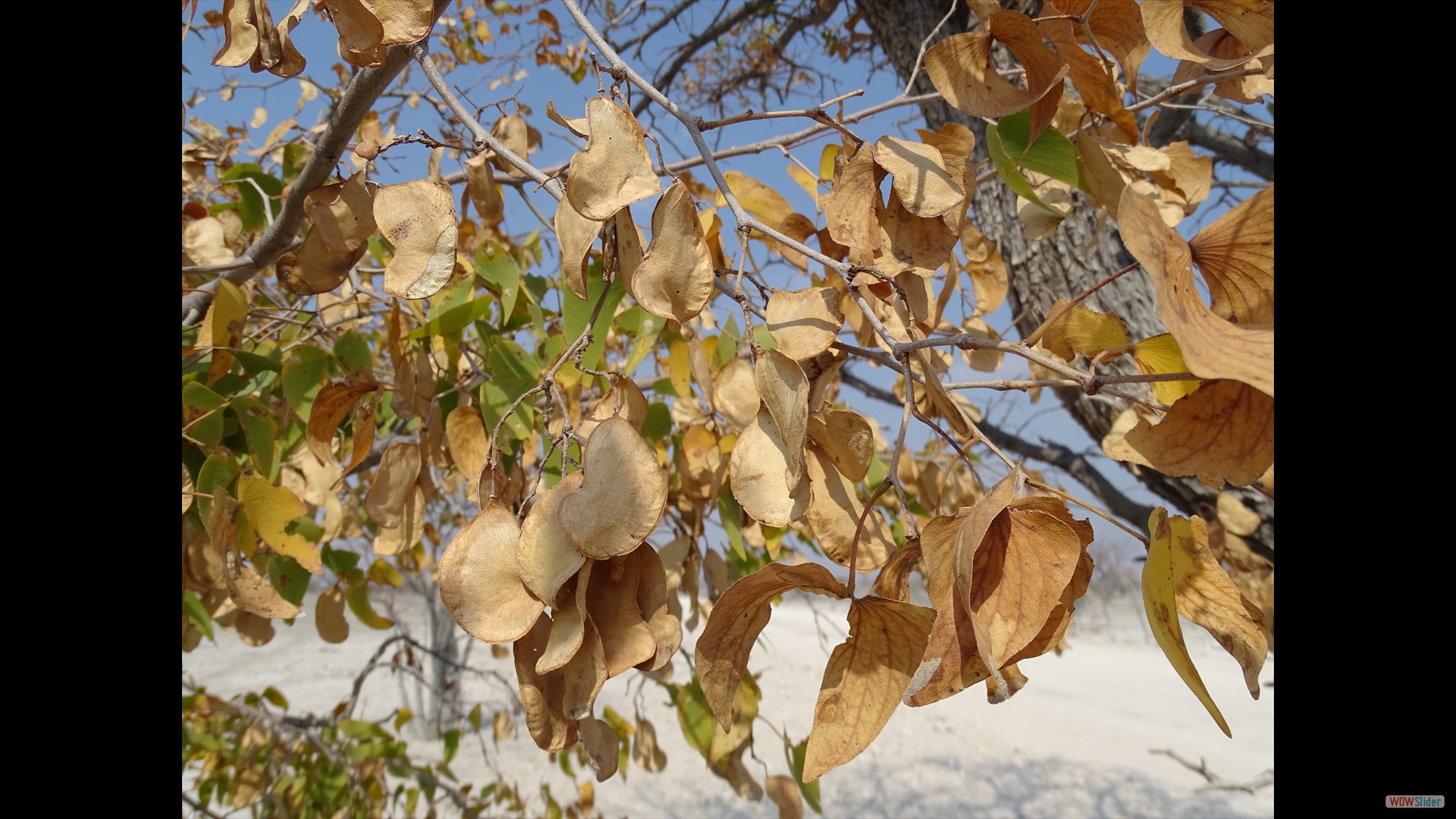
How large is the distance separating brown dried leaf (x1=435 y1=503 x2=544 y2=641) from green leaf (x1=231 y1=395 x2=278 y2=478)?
312 mm

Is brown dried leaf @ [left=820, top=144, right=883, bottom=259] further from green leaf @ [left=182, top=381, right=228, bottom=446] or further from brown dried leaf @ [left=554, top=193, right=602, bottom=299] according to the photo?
green leaf @ [left=182, top=381, right=228, bottom=446]

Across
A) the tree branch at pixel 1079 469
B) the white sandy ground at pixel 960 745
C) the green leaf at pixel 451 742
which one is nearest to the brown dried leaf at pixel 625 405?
the tree branch at pixel 1079 469

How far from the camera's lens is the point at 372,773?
129 cm

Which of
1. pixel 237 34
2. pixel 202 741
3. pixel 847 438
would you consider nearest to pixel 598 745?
pixel 847 438

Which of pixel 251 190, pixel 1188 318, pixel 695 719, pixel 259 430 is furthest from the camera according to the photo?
pixel 695 719

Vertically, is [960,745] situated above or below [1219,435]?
below

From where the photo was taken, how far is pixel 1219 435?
0.72 ft

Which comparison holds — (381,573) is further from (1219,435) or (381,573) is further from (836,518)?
(1219,435)

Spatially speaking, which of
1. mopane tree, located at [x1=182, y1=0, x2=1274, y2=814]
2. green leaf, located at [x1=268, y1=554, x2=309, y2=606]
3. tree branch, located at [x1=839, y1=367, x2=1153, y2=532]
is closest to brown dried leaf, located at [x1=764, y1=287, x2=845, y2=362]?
mopane tree, located at [x1=182, y1=0, x2=1274, y2=814]

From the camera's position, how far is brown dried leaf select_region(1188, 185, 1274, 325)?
0.78ft

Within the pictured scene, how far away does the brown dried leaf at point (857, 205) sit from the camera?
349 mm

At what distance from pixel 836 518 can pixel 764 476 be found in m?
0.05
